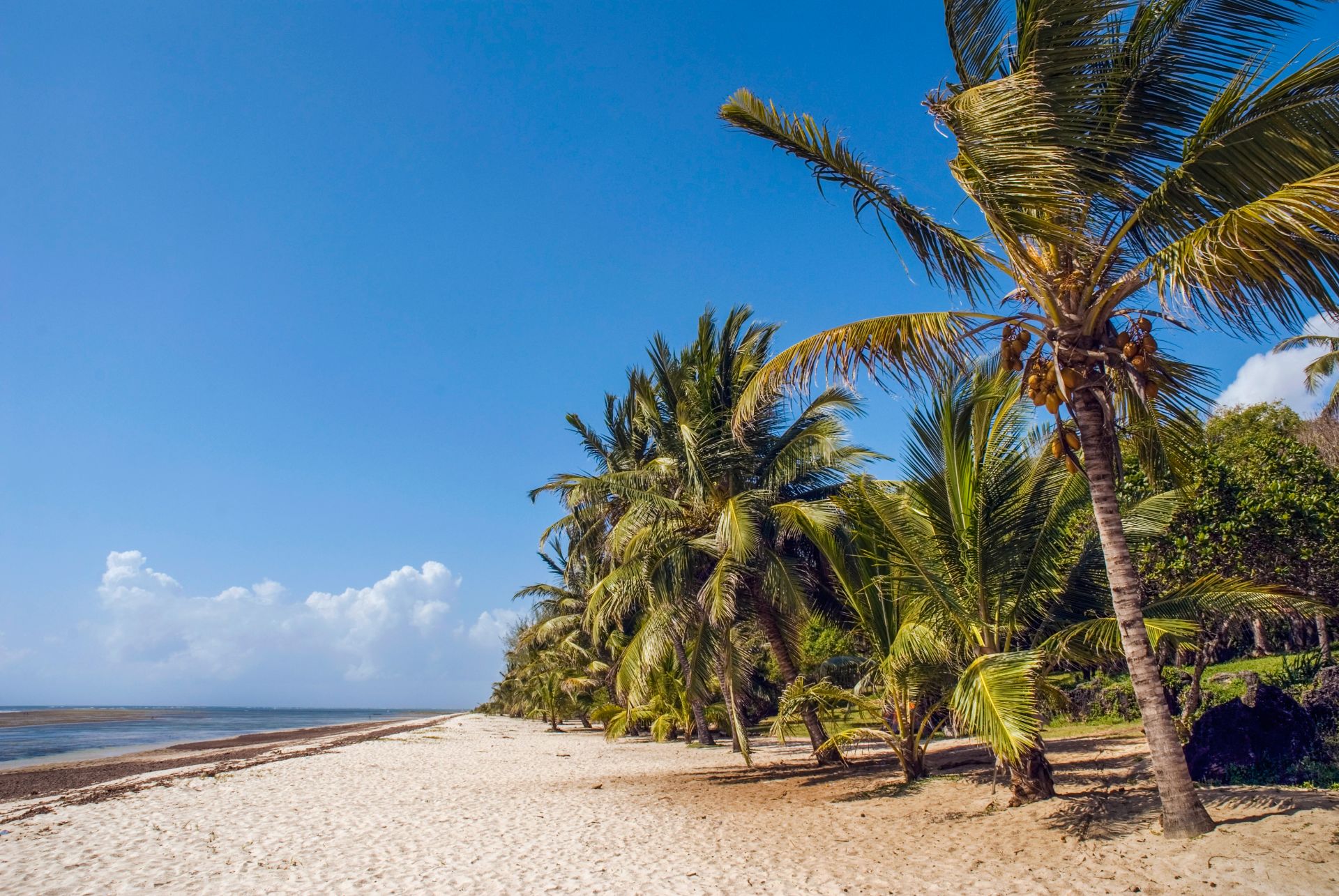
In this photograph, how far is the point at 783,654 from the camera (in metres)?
12.1

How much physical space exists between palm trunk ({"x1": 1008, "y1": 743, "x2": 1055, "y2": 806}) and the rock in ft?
8.20

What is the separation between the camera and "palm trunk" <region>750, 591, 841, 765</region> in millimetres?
11914

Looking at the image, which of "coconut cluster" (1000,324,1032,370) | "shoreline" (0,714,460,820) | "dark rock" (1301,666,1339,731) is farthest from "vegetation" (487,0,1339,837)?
"shoreline" (0,714,460,820)

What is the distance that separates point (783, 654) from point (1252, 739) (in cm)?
604

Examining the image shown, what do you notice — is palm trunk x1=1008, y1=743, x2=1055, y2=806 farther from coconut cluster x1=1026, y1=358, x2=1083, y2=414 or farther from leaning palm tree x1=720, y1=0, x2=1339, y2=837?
coconut cluster x1=1026, y1=358, x2=1083, y2=414

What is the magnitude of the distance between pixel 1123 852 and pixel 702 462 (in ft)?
25.1

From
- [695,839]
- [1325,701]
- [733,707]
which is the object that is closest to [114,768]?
[733,707]

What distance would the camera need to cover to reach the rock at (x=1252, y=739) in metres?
8.16

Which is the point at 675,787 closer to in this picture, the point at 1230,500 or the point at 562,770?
the point at 562,770

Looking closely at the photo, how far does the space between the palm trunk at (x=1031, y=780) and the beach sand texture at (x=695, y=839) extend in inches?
7.4

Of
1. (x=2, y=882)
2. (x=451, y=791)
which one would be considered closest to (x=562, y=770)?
(x=451, y=791)

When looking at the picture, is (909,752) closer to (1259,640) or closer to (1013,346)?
(1013,346)

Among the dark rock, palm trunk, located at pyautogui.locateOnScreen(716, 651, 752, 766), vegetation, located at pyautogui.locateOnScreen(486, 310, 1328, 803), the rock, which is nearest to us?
vegetation, located at pyautogui.locateOnScreen(486, 310, 1328, 803)

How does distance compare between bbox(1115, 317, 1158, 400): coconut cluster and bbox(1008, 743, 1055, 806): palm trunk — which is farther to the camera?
bbox(1008, 743, 1055, 806): palm trunk
